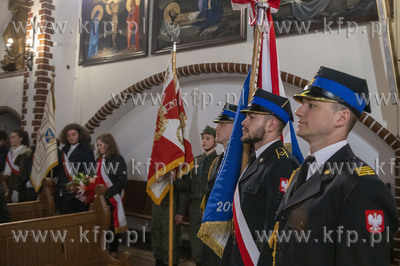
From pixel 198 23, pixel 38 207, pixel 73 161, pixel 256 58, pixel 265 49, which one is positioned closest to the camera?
pixel 256 58

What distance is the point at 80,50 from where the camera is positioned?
263 inches

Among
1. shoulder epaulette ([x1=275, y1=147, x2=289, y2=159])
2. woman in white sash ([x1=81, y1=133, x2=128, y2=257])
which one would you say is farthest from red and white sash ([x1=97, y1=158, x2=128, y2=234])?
shoulder epaulette ([x1=275, y1=147, x2=289, y2=159])

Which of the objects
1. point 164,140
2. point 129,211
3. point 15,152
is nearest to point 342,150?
point 164,140

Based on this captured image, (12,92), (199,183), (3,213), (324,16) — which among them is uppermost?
(324,16)

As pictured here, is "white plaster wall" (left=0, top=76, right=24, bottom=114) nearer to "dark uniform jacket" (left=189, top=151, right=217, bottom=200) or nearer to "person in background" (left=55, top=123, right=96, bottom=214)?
"person in background" (left=55, top=123, right=96, bottom=214)

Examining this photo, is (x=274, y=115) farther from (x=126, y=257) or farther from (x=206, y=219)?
(x=126, y=257)

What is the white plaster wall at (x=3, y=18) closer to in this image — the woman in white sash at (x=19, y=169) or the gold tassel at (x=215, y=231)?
the woman in white sash at (x=19, y=169)

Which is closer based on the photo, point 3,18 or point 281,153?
point 281,153

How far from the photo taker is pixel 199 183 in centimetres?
411

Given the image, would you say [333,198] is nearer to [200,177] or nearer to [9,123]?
[200,177]

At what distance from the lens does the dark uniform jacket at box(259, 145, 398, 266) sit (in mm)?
1216

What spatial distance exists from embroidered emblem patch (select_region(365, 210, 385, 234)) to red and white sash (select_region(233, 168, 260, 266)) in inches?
31.4

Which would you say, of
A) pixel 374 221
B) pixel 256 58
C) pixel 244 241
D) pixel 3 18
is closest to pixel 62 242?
pixel 244 241

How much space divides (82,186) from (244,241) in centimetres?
268
